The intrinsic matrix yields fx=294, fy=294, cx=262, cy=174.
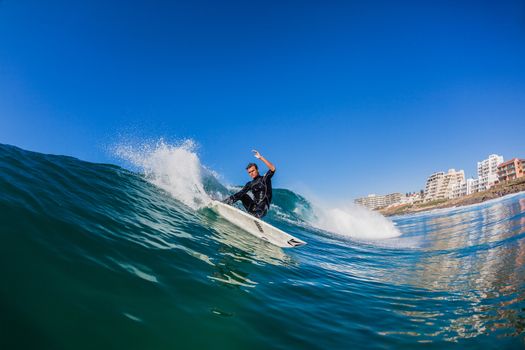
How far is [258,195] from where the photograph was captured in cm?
1067

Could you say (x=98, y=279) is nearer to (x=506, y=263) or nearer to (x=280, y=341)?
Result: (x=280, y=341)

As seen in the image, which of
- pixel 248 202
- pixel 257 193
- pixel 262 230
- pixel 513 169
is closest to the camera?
pixel 262 230

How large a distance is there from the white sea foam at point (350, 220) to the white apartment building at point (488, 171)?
143758mm

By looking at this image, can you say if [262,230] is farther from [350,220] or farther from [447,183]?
[447,183]

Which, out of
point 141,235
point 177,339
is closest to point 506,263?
point 177,339

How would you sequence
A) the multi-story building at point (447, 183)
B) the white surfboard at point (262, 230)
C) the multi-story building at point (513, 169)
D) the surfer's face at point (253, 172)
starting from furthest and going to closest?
the multi-story building at point (447, 183)
the multi-story building at point (513, 169)
the surfer's face at point (253, 172)
the white surfboard at point (262, 230)

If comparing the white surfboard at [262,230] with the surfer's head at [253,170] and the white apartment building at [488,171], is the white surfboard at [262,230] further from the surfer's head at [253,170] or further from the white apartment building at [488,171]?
the white apartment building at [488,171]

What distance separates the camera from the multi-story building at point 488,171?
14500 cm

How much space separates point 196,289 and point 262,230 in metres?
5.57

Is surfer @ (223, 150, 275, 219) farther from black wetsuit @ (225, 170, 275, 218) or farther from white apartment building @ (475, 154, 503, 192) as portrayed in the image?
white apartment building @ (475, 154, 503, 192)

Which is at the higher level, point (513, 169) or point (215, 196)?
point (513, 169)

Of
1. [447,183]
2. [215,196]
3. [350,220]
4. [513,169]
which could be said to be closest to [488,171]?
[447,183]

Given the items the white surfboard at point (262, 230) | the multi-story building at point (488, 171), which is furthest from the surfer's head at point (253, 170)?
the multi-story building at point (488, 171)

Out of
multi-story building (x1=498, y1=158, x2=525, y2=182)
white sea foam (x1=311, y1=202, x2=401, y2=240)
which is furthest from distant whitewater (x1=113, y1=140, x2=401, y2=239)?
multi-story building (x1=498, y1=158, x2=525, y2=182)
